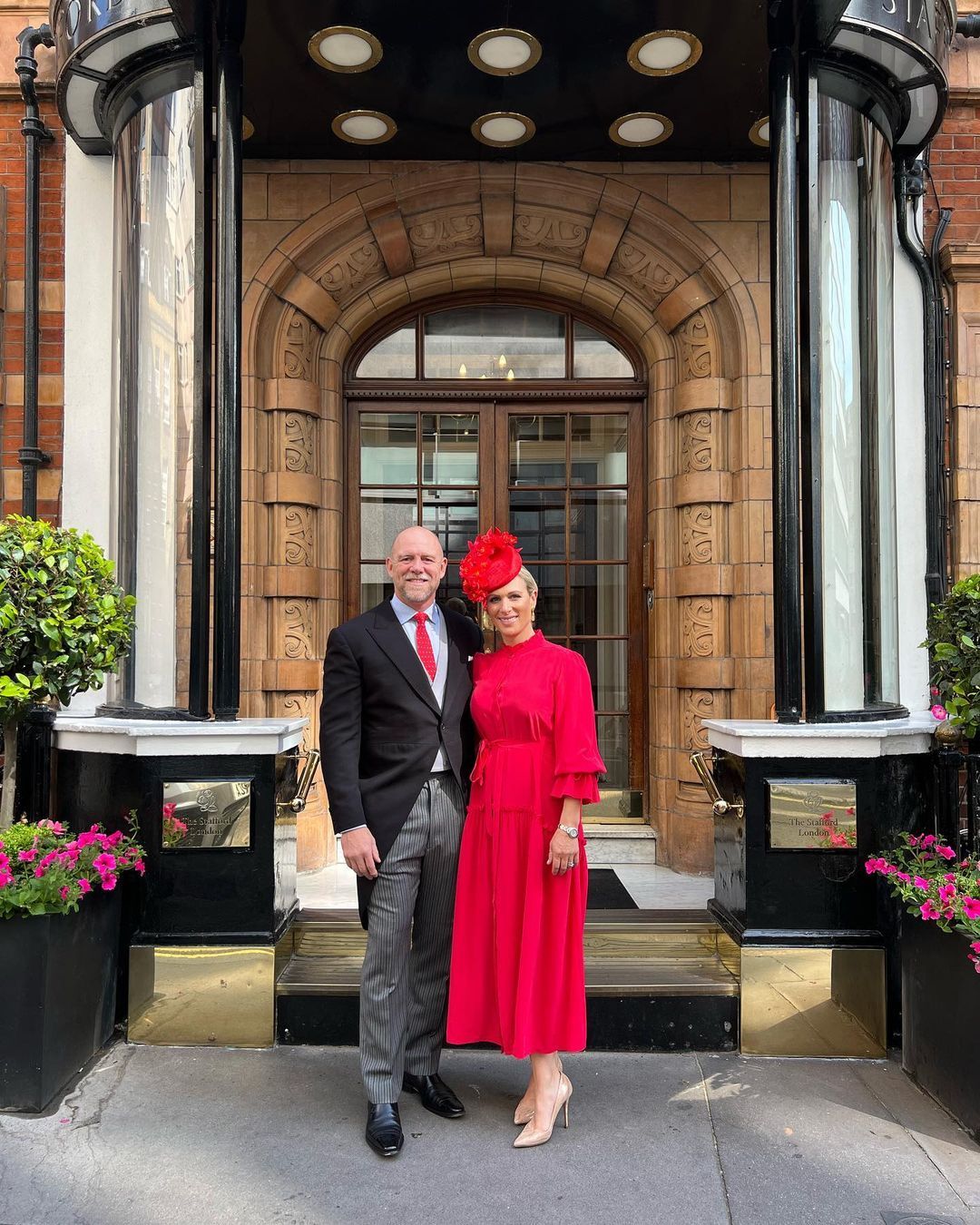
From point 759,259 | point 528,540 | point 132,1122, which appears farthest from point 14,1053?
point 759,259

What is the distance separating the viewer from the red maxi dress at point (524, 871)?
2971 mm

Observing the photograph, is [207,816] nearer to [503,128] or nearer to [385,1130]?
[385,1130]

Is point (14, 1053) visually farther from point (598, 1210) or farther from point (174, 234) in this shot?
point (174, 234)

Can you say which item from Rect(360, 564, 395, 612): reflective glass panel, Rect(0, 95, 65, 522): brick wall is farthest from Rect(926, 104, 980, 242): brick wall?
Rect(0, 95, 65, 522): brick wall

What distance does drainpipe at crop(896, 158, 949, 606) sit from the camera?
502cm

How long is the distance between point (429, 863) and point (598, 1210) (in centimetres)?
111

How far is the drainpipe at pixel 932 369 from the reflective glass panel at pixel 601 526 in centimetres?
188

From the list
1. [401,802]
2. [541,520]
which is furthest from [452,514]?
[401,802]

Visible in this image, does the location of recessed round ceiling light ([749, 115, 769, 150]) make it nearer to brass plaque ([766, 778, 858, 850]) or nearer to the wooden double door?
the wooden double door

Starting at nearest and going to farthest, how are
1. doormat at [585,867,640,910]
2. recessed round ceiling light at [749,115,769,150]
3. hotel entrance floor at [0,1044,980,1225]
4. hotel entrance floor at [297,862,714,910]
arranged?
1. hotel entrance floor at [0,1044,980,1225]
2. doormat at [585,867,640,910]
3. hotel entrance floor at [297,862,714,910]
4. recessed round ceiling light at [749,115,769,150]

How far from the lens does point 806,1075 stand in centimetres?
350

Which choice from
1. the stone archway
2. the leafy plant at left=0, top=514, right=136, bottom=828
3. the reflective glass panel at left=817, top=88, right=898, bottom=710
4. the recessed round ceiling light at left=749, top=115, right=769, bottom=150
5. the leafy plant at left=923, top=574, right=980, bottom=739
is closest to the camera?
the leafy plant at left=0, top=514, right=136, bottom=828

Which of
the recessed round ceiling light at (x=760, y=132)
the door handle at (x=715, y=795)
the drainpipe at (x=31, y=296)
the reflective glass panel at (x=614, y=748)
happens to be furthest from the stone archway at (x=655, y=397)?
the door handle at (x=715, y=795)

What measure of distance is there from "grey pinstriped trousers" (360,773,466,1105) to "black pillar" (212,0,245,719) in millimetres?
1279
